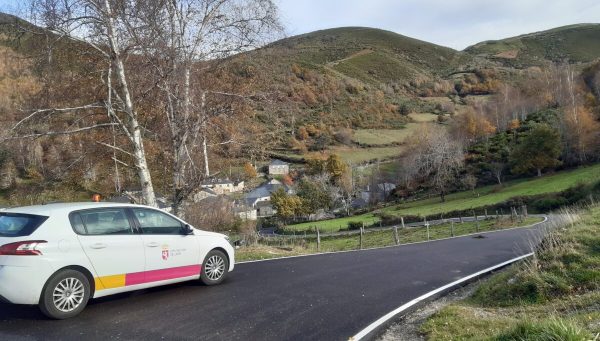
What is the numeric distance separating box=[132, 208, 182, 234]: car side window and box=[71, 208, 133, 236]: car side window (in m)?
0.25

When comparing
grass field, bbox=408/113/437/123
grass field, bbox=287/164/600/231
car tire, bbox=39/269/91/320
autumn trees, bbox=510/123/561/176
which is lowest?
grass field, bbox=287/164/600/231

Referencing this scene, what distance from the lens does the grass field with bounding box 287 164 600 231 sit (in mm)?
52094

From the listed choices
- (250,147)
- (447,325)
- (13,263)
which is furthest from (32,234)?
(250,147)

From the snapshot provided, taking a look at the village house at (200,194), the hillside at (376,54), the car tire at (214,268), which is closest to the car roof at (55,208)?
the car tire at (214,268)

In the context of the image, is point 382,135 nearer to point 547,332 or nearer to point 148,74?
point 148,74

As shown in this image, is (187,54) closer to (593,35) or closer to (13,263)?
(13,263)

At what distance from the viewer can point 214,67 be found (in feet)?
45.6

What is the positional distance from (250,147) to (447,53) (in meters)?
193

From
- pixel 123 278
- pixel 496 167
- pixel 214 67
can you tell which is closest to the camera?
pixel 123 278

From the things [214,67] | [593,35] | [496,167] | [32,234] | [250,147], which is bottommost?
[496,167]

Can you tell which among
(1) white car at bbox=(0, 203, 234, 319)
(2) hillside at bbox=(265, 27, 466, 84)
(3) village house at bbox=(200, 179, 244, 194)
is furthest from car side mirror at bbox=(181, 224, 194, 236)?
(2) hillside at bbox=(265, 27, 466, 84)

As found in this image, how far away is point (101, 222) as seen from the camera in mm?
7059

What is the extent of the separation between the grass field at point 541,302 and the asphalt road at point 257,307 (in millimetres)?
1078

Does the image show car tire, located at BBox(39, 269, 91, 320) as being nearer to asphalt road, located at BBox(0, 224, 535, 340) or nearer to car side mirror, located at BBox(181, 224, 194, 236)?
asphalt road, located at BBox(0, 224, 535, 340)
